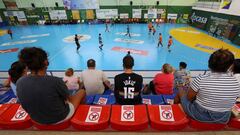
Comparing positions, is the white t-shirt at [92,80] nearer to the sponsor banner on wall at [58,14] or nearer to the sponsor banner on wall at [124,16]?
the sponsor banner on wall at [124,16]

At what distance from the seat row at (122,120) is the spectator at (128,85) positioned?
307 mm

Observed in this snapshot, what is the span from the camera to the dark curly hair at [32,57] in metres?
1.44

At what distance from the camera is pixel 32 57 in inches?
56.9

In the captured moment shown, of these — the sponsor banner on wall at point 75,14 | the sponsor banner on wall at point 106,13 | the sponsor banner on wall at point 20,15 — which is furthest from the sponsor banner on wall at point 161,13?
the sponsor banner on wall at point 20,15

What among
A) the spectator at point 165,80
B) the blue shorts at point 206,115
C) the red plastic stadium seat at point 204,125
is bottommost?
the spectator at point 165,80

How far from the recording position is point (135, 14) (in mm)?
21734

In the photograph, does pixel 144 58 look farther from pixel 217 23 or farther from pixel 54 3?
pixel 54 3

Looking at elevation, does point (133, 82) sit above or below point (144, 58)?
above

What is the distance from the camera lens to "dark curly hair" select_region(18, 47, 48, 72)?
4.72ft

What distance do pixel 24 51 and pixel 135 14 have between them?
22.1 m

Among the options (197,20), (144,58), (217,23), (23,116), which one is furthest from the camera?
(197,20)

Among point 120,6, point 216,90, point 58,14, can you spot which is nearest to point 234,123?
point 216,90

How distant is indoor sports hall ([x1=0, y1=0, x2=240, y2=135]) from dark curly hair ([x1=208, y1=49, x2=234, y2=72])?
1cm

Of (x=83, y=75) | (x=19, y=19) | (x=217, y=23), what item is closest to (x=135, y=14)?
(x=217, y=23)
